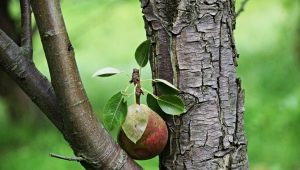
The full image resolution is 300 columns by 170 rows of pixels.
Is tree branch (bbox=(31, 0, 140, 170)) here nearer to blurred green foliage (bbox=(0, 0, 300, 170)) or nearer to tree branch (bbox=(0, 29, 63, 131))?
tree branch (bbox=(0, 29, 63, 131))

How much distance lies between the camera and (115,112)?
1541 mm

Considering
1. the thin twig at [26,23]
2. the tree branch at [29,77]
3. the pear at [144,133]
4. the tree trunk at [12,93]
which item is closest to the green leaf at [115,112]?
the pear at [144,133]

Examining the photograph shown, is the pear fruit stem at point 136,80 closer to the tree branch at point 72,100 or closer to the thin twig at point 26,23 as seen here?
the tree branch at point 72,100

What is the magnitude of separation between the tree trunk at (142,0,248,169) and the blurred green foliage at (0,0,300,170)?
7.86 ft

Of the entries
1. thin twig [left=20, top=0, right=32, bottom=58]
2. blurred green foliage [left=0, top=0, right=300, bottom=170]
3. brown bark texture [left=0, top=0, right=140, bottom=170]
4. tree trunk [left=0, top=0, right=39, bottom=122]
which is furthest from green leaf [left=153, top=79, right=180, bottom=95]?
tree trunk [left=0, top=0, right=39, bottom=122]

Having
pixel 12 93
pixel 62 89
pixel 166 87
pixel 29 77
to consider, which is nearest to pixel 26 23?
pixel 29 77

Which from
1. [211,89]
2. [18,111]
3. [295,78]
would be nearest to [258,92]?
[295,78]

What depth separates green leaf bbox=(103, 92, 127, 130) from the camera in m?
1.54

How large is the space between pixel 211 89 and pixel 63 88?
0.40 m

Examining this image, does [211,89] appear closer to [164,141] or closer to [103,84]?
[164,141]

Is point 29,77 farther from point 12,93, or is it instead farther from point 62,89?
point 12,93

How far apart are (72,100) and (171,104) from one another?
0.26 m

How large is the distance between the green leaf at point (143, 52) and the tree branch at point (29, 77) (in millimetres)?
237

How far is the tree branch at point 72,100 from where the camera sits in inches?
54.7
